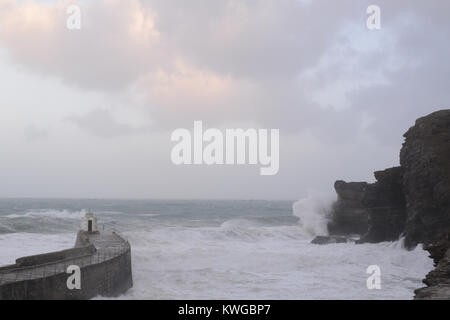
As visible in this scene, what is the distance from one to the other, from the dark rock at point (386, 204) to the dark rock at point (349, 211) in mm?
7529

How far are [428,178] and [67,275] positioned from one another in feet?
58.0

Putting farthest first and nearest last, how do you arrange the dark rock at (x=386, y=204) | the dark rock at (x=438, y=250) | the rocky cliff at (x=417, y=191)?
the dark rock at (x=386, y=204) < the rocky cliff at (x=417, y=191) < the dark rock at (x=438, y=250)

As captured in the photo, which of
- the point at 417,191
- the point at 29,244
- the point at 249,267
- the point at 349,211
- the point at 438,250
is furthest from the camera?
the point at 349,211

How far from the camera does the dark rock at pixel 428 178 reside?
21453mm

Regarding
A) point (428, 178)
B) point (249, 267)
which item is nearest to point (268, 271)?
point (249, 267)

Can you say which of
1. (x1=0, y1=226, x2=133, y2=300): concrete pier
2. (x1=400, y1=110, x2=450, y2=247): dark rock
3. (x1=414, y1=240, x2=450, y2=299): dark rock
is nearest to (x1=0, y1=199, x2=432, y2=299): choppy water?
(x1=0, y1=226, x2=133, y2=300): concrete pier

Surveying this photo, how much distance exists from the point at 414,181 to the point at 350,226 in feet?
41.6

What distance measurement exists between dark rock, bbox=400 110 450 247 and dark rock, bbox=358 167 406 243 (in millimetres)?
2132

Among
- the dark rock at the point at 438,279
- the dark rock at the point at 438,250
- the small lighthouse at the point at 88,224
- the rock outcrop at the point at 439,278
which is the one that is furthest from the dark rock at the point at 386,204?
the small lighthouse at the point at 88,224

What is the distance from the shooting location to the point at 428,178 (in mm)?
22203

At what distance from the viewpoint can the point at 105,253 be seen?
16406mm

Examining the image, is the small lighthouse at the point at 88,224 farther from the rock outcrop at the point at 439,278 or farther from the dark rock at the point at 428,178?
the rock outcrop at the point at 439,278

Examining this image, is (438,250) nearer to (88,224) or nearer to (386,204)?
(386,204)
